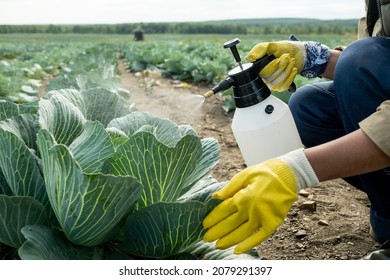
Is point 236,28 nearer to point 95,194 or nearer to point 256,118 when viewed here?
point 256,118

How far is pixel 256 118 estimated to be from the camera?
146 cm

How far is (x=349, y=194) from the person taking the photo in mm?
2357

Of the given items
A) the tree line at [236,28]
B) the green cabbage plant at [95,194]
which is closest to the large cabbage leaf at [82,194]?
the green cabbage plant at [95,194]

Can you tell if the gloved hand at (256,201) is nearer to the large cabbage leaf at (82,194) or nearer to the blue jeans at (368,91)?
the large cabbage leaf at (82,194)

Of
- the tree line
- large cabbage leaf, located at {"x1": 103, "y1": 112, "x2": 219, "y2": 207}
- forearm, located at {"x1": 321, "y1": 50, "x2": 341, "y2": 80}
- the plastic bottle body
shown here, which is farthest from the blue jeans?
the tree line

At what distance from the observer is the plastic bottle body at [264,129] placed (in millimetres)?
1458

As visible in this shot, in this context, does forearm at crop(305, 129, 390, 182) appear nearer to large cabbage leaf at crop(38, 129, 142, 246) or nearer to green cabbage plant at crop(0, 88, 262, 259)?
green cabbage plant at crop(0, 88, 262, 259)

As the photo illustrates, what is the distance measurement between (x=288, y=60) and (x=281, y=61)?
62 millimetres

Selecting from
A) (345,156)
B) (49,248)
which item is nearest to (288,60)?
(345,156)

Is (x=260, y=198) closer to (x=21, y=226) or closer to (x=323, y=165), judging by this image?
(x=323, y=165)

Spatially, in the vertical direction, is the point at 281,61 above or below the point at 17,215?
above

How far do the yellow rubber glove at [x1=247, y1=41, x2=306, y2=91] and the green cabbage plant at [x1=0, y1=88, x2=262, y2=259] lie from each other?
0.53m

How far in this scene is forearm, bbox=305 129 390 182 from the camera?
1.26 meters
